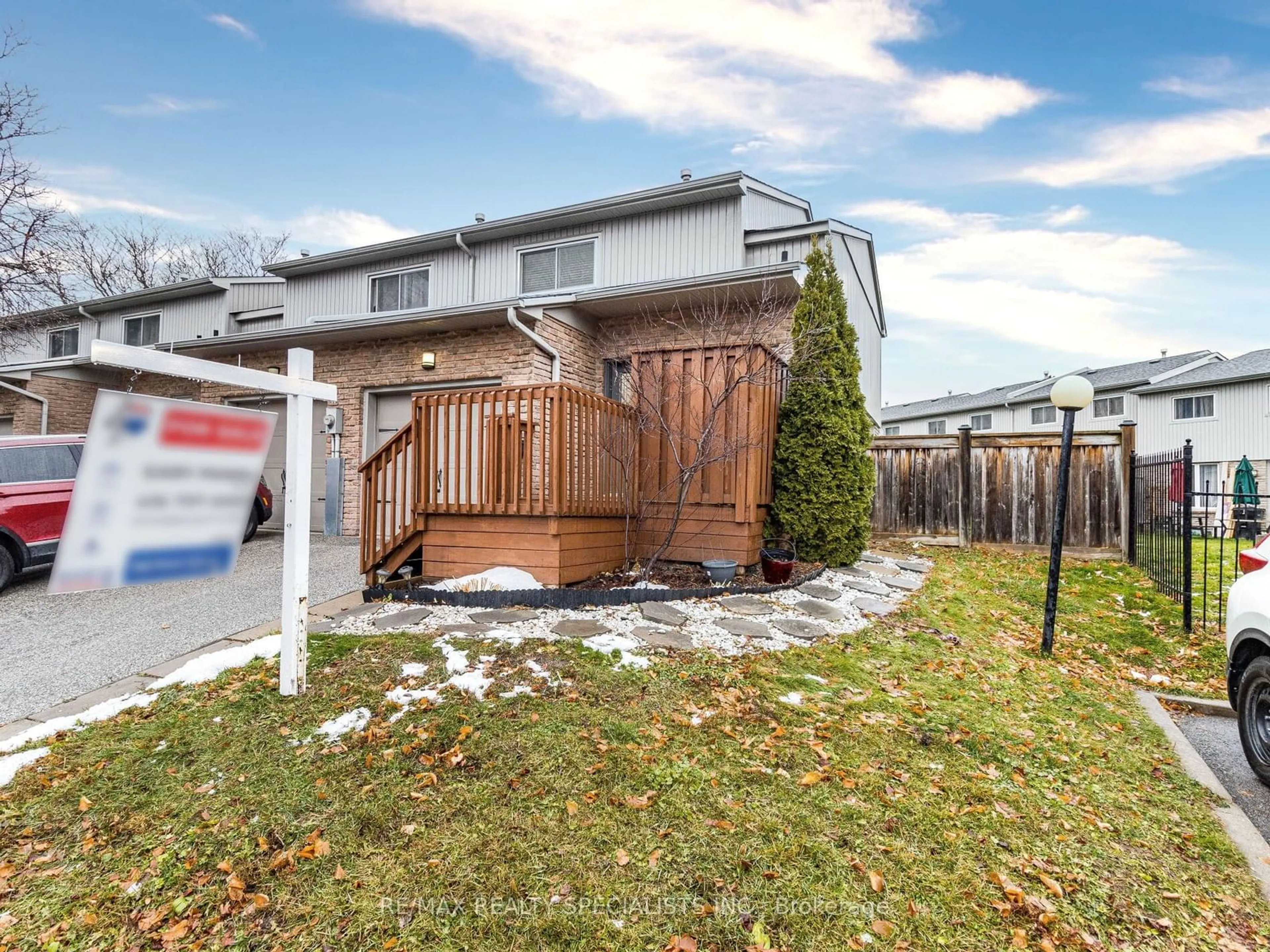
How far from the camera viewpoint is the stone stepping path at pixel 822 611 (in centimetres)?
467

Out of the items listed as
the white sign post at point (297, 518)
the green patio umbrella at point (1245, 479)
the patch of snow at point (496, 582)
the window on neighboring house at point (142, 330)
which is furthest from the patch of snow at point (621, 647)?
the green patio umbrella at point (1245, 479)

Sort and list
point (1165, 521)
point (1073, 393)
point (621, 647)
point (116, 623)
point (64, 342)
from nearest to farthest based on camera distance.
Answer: point (621, 647), point (116, 623), point (1073, 393), point (1165, 521), point (64, 342)

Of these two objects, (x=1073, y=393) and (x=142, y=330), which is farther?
(x=142, y=330)

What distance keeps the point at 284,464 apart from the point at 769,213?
9.66 metres

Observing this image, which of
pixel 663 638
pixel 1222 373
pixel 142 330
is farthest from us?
pixel 1222 373

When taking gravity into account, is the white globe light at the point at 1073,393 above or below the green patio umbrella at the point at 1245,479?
above

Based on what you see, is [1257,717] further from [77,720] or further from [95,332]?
[95,332]

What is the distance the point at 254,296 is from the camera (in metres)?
14.6

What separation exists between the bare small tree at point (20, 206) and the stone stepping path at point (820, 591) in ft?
44.5

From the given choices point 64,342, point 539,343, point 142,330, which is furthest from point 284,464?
point 64,342

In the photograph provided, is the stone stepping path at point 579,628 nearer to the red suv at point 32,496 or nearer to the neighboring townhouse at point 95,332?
the red suv at point 32,496

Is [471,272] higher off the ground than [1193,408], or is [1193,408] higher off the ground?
[471,272]

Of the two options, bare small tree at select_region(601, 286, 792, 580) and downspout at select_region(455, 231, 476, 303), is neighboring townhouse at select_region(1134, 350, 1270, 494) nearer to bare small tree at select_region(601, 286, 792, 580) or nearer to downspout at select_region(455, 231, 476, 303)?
bare small tree at select_region(601, 286, 792, 580)

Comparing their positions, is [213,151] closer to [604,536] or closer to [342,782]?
[604,536]
